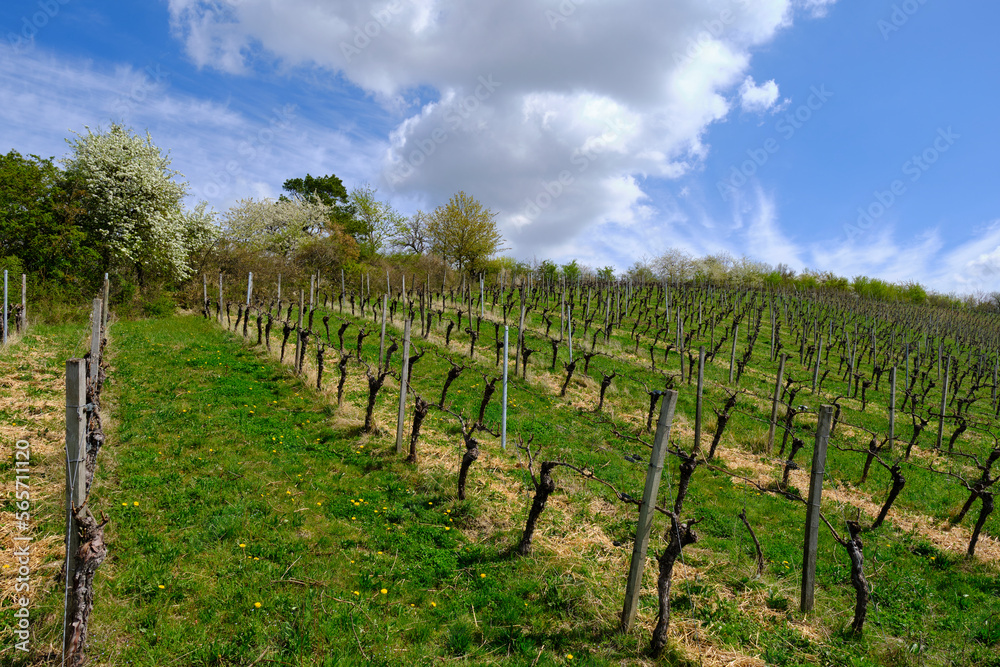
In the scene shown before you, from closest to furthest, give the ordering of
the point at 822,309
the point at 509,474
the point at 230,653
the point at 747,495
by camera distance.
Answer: the point at 230,653, the point at 509,474, the point at 747,495, the point at 822,309

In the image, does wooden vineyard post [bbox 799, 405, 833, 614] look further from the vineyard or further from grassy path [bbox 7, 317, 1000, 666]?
grassy path [bbox 7, 317, 1000, 666]

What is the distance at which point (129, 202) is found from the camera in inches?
842

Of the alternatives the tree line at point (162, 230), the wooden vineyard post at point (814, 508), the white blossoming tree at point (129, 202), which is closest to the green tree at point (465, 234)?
the tree line at point (162, 230)

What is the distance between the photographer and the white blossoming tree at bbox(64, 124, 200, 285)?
67.3 ft

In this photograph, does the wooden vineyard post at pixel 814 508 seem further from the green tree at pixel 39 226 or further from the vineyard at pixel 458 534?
the green tree at pixel 39 226

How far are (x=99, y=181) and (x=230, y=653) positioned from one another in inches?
986

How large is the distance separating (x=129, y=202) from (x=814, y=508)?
91.3ft

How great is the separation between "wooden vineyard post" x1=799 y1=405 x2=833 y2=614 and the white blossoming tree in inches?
1036

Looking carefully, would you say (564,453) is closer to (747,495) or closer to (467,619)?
(747,495)

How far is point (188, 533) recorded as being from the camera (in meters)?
4.79

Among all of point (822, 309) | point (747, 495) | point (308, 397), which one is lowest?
point (747, 495)

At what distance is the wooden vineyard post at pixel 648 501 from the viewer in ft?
12.5

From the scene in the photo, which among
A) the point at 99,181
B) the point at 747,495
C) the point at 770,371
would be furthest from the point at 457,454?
the point at 99,181

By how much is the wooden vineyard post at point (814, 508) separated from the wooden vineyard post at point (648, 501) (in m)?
1.69
